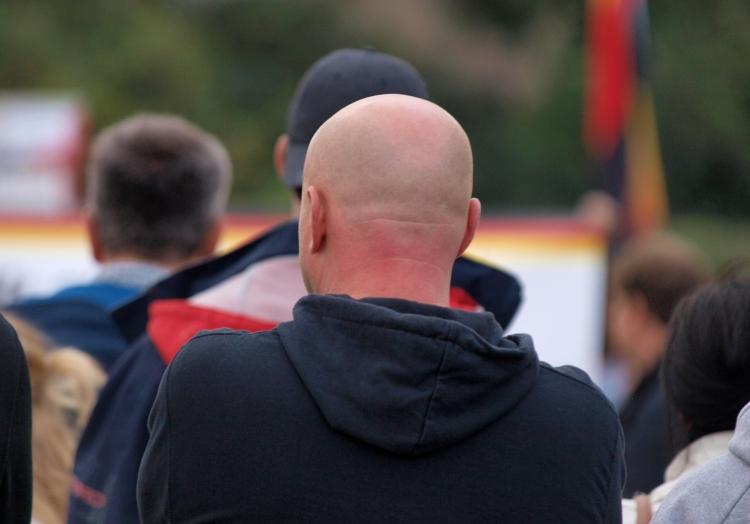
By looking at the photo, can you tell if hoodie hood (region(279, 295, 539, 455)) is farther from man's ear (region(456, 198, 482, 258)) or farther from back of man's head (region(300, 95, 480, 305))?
man's ear (region(456, 198, 482, 258))

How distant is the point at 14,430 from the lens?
1.48m

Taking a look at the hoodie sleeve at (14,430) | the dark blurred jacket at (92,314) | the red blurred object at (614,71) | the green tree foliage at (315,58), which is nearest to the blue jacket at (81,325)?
the dark blurred jacket at (92,314)

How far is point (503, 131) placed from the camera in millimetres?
18875

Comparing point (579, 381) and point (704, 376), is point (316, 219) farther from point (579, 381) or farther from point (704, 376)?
point (704, 376)

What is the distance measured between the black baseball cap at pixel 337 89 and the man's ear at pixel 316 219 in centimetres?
73

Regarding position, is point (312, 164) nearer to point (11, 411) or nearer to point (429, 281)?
point (429, 281)

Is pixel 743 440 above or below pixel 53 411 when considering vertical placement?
above

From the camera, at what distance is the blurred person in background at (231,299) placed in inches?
72.4

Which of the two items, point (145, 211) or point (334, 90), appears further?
point (145, 211)

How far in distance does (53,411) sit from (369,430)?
1.25 m

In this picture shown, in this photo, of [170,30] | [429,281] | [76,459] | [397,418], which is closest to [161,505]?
[397,418]

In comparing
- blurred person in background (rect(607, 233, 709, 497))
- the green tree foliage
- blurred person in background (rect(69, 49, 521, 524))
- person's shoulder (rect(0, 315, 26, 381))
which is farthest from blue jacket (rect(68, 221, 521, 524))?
the green tree foliage

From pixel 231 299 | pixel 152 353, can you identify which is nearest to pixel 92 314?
pixel 152 353

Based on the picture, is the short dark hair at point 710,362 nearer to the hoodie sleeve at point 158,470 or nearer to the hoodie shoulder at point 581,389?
the hoodie shoulder at point 581,389
